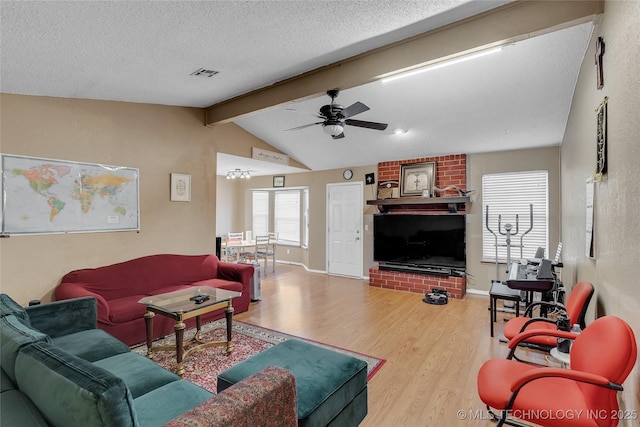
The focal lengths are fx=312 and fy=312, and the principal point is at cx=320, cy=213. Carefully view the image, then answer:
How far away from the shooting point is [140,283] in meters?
3.79

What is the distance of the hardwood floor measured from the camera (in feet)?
7.23

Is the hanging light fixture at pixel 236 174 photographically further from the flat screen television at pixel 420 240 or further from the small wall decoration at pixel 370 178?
the flat screen television at pixel 420 240

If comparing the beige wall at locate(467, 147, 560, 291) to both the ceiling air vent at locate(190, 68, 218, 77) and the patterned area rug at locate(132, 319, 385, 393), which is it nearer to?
the patterned area rug at locate(132, 319, 385, 393)

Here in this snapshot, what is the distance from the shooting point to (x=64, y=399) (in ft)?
3.59

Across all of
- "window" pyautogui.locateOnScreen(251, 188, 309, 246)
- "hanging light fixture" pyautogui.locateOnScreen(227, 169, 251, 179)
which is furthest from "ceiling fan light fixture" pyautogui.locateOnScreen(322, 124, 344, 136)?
"window" pyautogui.locateOnScreen(251, 188, 309, 246)

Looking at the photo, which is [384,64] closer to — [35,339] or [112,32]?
[112,32]

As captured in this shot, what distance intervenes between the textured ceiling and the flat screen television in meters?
1.51

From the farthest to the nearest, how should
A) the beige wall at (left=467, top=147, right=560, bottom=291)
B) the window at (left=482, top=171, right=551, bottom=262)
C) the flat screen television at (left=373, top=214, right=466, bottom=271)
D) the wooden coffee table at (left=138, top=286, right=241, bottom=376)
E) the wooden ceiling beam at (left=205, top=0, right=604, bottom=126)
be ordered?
the flat screen television at (left=373, top=214, right=466, bottom=271)
the window at (left=482, top=171, right=551, bottom=262)
the beige wall at (left=467, top=147, right=560, bottom=291)
the wooden coffee table at (left=138, top=286, right=241, bottom=376)
the wooden ceiling beam at (left=205, top=0, right=604, bottom=126)

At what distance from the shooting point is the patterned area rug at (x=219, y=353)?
2.66 meters

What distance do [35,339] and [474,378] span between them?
9.60 feet

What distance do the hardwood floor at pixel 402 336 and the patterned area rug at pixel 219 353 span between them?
6.0 inches

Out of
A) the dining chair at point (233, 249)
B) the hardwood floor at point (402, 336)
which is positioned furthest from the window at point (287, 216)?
the hardwood floor at point (402, 336)

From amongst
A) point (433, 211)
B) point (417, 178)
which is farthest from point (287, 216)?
point (433, 211)

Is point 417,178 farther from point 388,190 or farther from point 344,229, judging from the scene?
point 344,229
